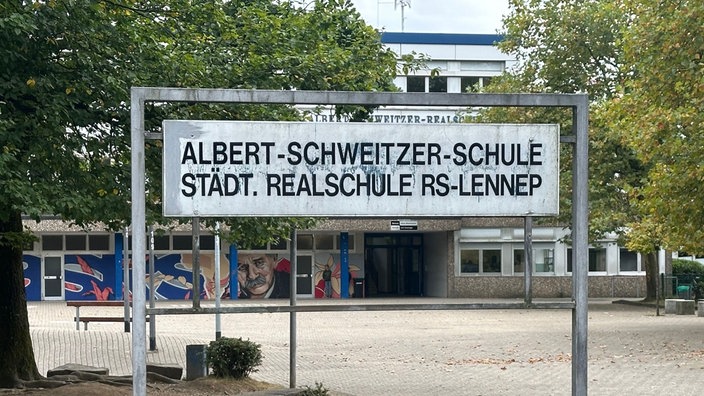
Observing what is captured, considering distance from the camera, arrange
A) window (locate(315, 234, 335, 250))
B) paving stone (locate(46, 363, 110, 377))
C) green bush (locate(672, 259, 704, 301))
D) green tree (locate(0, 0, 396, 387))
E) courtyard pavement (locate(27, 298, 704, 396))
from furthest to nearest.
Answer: window (locate(315, 234, 335, 250)), green bush (locate(672, 259, 704, 301)), courtyard pavement (locate(27, 298, 704, 396)), paving stone (locate(46, 363, 110, 377)), green tree (locate(0, 0, 396, 387))

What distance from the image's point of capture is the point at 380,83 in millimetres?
17172

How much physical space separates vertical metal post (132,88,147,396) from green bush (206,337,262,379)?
751 cm

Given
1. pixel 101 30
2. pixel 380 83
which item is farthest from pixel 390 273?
pixel 101 30

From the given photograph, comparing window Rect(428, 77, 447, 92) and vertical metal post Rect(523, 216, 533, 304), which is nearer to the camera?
vertical metal post Rect(523, 216, 533, 304)

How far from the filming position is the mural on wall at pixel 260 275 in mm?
48875

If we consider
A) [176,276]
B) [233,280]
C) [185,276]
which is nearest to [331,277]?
[233,280]

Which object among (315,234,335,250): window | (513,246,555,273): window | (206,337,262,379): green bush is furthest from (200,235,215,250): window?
(206,337,262,379): green bush

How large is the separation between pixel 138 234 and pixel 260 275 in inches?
1623

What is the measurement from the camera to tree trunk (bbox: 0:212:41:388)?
14906 mm

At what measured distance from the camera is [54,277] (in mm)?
47438

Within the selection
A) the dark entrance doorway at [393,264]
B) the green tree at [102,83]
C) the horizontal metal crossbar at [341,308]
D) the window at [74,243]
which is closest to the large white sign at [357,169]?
the horizontal metal crossbar at [341,308]

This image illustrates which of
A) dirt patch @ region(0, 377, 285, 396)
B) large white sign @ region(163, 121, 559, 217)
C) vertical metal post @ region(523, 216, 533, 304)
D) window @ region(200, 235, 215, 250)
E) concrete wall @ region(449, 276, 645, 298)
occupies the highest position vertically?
large white sign @ region(163, 121, 559, 217)

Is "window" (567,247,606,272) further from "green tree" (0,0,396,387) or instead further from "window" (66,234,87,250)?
"green tree" (0,0,396,387)

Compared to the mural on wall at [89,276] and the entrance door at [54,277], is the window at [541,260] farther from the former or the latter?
the entrance door at [54,277]
